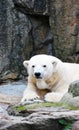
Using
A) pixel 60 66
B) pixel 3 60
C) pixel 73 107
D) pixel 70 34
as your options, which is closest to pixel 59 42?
pixel 70 34

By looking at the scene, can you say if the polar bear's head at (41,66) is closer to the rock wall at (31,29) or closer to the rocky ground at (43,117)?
the rocky ground at (43,117)

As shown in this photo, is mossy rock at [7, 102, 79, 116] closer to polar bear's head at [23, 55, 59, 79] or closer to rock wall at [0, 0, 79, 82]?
polar bear's head at [23, 55, 59, 79]

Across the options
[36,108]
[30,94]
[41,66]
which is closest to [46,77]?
[41,66]

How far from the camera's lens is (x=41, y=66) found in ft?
29.5

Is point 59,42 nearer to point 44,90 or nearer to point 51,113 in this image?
point 44,90

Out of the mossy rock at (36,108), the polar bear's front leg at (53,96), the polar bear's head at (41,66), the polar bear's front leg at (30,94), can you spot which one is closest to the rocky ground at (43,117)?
the mossy rock at (36,108)

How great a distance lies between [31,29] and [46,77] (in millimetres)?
3077

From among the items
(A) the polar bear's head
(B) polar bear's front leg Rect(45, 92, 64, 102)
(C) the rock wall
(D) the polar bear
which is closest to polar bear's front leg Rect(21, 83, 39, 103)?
(D) the polar bear

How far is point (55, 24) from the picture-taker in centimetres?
1165

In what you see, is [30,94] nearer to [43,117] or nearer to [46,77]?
[46,77]

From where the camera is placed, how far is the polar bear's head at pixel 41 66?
8.88 meters

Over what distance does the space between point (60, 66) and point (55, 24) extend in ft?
8.12

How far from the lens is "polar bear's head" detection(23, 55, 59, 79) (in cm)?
888

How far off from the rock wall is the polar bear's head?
2410 mm
